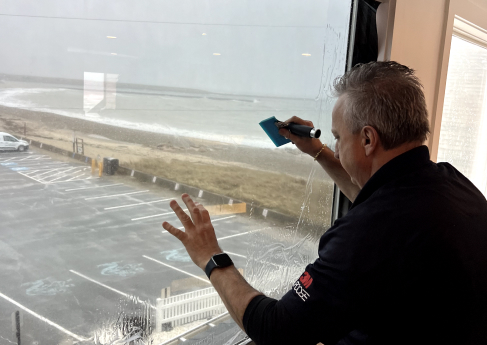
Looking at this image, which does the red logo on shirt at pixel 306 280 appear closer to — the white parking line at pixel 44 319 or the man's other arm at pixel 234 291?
the man's other arm at pixel 234 291

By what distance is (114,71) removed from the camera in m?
1.05

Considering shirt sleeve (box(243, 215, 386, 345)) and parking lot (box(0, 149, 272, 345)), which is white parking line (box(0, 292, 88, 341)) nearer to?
parking lot (box(0, 149, 272, 345))

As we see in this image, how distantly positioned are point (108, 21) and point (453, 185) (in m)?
0.92

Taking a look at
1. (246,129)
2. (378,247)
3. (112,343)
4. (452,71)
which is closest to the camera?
(378,247)

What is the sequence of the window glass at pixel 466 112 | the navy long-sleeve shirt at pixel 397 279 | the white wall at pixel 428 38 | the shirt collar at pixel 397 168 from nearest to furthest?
the navy long-sleeve shirt at pixel 397 279 → the shirt collar at pixel 397 168 → the white wall at pixel 428 38 → the window glass at pixel 466 112

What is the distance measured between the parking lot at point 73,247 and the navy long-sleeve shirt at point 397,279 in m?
0.52

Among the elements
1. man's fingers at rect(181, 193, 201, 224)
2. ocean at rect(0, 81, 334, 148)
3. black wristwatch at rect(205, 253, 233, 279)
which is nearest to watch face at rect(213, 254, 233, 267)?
black wristwatch at rect(205, 253, 233, 279)

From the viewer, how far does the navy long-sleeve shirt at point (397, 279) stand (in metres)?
0.72

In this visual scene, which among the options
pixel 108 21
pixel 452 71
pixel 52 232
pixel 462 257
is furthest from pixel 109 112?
pixel 452 71

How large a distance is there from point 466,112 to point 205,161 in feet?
6.76

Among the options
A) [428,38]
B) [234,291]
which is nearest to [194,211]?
[234,291]

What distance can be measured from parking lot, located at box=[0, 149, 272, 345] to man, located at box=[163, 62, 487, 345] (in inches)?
16.4

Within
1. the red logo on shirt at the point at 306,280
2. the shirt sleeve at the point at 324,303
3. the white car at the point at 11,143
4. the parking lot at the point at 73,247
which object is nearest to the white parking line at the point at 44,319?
the parking lot at the point at 73,247

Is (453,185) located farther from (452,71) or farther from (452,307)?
(452,71)
